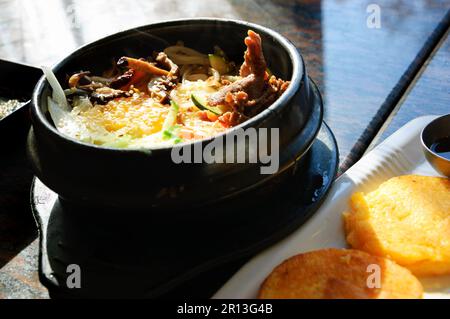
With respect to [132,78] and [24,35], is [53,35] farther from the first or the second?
[132,78]

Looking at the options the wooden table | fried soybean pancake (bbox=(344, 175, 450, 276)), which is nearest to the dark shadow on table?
the wooden table

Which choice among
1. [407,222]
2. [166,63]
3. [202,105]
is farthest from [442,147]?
[166,63]

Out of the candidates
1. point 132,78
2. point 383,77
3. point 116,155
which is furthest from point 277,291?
point 383,77

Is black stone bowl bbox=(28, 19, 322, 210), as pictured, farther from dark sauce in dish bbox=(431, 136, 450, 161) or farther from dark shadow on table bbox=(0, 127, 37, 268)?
dark sauce in dish bbox=(431, 136, 450, 161)

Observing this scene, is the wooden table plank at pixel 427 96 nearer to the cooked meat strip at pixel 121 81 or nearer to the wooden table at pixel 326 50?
the wooden table at pixel 326 50

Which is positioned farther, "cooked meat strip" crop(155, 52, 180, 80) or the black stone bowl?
"cooked meat strip" crop(155, 52, 180, 80)

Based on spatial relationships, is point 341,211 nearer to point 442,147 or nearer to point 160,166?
point 442,147

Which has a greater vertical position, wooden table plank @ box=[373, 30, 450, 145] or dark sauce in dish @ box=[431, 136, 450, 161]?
dark sauce in dish @ box=[431, 136, 450, 161]

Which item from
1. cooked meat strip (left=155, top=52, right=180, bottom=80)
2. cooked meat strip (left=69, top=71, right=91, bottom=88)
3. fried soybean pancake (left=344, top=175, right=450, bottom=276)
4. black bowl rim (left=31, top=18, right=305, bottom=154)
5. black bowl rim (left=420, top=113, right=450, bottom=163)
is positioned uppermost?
black bowl rim (left=31, top=18, right=305, bottom=154)
